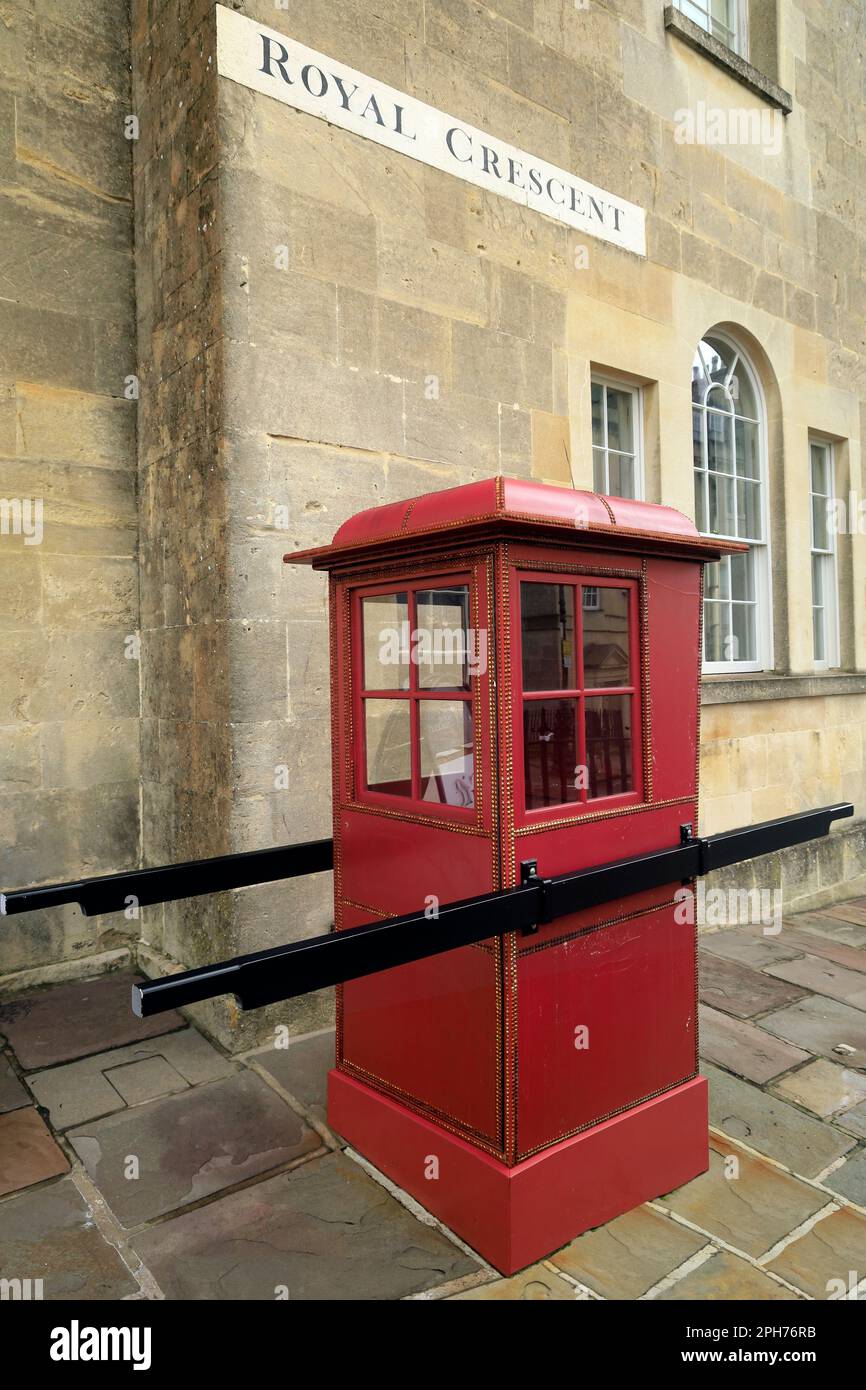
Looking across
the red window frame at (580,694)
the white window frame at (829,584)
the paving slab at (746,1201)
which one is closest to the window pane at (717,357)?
the white window frame at (829,584)

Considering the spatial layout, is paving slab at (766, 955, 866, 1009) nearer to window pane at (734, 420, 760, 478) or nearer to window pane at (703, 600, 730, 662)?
window pane at (703, 600, 730, 662)

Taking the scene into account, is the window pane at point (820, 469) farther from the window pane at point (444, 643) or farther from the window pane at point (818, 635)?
the window pane at point (444, 643)

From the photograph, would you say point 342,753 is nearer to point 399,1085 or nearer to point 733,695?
point 399,1085

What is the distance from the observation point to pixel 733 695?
21.0ft

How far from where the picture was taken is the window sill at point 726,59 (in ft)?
20.5

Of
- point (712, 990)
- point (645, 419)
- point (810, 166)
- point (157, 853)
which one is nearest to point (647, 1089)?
point (712, 990)

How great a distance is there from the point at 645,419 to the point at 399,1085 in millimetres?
4876

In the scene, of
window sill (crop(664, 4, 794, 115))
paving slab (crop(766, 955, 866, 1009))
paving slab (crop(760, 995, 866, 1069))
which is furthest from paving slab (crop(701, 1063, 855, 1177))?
window sill (crop(664, 4, 794, 115))

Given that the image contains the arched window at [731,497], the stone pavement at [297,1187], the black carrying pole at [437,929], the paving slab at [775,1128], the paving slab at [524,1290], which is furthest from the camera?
the arched window at [731,497]

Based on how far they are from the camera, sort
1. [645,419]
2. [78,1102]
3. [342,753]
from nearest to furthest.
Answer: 1. [342,753]
2. [78,1102]
3. [645,419]

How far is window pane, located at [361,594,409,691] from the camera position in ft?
9.53

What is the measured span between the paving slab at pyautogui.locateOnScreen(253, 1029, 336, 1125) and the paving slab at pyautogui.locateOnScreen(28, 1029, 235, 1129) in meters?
0.19

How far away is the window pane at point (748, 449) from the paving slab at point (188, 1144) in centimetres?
591
